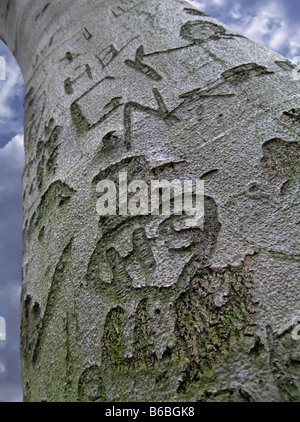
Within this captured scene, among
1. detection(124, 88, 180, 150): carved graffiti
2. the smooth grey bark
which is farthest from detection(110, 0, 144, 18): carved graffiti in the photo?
detection(124, 88, 180, 150): carved graffiti

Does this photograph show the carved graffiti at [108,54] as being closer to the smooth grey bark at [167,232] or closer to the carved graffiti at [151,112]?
the smooth grey bark at [167,232]

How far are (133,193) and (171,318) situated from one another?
0.57ft

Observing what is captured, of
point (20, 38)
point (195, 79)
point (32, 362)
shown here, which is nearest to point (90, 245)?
point (32, 362)

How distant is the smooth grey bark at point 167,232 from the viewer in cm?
33

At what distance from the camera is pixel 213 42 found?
62 cm

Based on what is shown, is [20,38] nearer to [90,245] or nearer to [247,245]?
[90,245]

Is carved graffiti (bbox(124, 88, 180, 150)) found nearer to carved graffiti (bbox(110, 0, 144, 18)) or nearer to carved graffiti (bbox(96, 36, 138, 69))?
carved graffiti (bbox(96, 36, 138, 69))

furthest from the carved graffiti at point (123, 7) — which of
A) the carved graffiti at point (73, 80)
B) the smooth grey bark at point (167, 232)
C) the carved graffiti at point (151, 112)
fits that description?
the carved graffiti at point (151, 112)

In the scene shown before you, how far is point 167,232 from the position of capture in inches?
15.7

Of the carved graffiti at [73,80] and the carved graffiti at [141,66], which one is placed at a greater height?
the carved graffiti at [73,80]

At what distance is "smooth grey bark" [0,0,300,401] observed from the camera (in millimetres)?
330

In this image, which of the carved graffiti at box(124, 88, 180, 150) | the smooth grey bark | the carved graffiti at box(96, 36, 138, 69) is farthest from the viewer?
the carved graffiti at box(96, 36, 138, 69)

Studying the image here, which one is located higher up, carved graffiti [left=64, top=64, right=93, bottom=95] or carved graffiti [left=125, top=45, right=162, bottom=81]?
carved graffiti [left=64, top=64, right=93, bottom=95]
